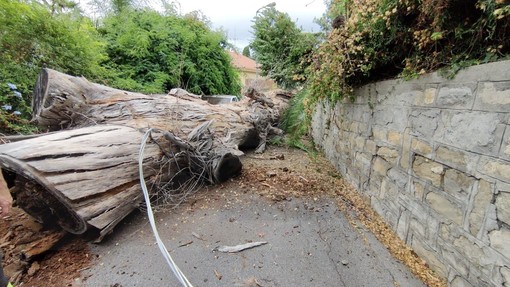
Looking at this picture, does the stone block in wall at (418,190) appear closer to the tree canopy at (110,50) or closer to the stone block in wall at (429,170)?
the stone block in wall at (429,170)

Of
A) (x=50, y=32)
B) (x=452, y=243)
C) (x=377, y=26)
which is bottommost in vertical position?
(x=452, y=243)

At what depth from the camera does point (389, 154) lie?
2.19m

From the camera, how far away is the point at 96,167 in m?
2.06

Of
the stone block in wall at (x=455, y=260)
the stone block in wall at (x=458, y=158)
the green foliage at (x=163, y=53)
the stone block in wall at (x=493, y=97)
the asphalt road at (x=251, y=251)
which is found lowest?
the asphalt road at (x=251, y=251)

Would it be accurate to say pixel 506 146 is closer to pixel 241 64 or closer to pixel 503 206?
pixel 503 206

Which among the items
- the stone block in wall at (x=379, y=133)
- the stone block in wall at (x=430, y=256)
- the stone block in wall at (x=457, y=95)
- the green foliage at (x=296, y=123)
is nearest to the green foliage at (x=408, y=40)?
the stone block in wall at (x=457, y=95)

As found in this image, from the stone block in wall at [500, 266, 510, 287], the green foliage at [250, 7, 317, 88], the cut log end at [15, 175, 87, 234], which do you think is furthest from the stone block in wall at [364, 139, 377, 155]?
the green foliage at [250, 7, 317, 88]

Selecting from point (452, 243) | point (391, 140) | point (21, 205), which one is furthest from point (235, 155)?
point (452, 243)

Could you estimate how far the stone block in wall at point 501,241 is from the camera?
3.67 ft

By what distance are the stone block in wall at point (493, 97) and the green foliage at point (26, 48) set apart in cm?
489

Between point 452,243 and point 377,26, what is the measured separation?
1778 mm

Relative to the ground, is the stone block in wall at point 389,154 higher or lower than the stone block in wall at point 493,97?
lower

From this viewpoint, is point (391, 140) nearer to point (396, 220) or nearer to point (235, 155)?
point (396, 220)

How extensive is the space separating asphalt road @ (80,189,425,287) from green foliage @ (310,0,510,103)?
1.49 metres
